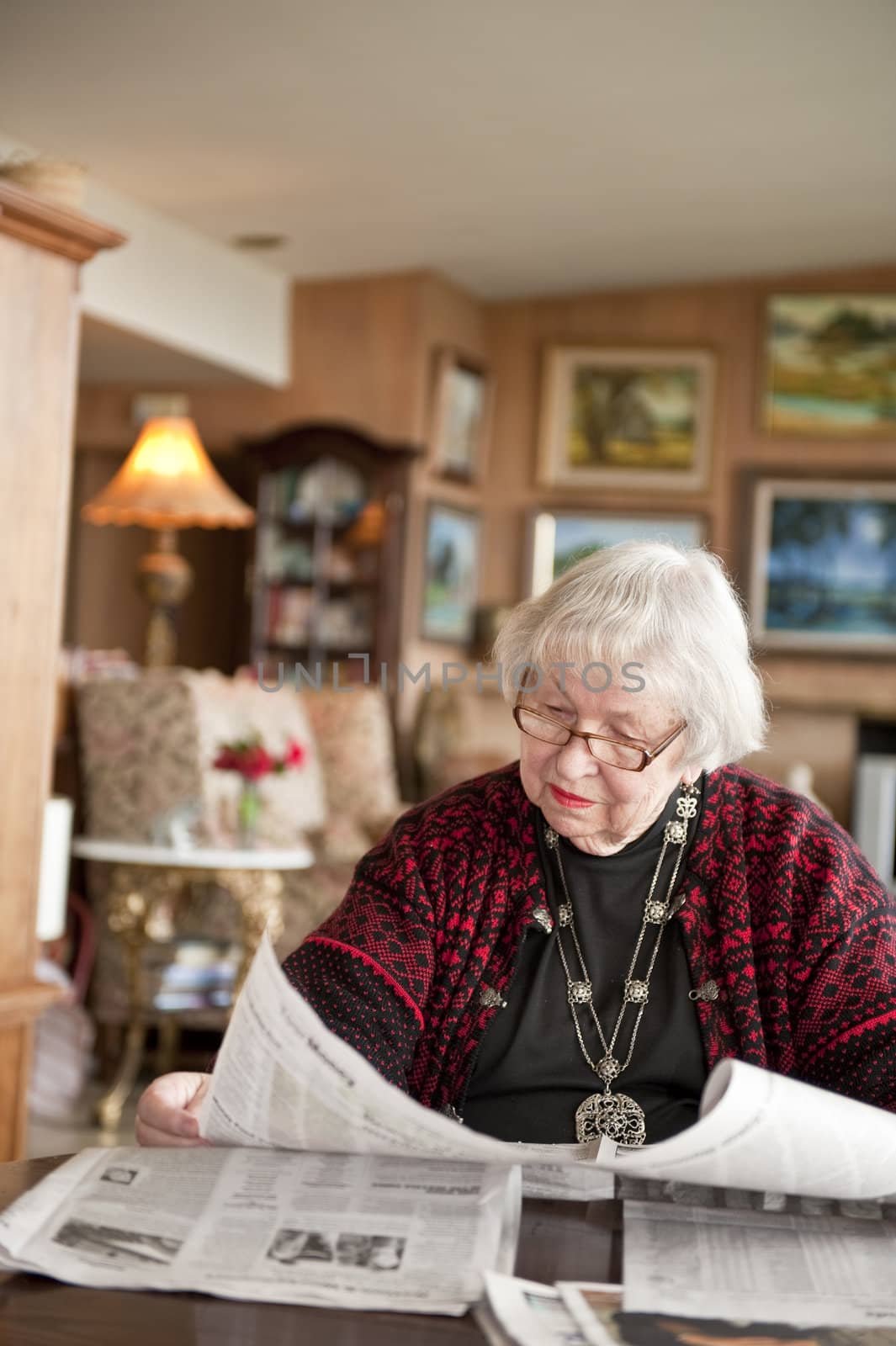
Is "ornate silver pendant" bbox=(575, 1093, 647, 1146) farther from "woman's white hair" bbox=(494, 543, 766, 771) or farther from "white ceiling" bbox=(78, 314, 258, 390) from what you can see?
"white ceiling" bbox=(78, 314, 258, 390)

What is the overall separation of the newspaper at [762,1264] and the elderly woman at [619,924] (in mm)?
348

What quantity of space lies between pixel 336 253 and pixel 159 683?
2887mm

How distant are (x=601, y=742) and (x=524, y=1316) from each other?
0.67 meters

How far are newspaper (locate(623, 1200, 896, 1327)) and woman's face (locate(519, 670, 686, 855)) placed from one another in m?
0.47

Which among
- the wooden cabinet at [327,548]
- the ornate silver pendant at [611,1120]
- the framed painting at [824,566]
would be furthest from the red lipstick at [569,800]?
the framed painting at [824,566]

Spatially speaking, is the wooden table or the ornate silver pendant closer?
the wooden table

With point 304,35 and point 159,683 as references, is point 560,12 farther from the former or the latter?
point 159,683

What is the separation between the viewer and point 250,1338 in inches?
35.0

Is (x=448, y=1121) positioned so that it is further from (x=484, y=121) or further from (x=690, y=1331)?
(x=484, y=121)

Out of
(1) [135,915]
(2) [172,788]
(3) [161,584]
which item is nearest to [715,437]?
(3) [161,584]

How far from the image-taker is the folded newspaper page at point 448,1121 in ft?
3.31

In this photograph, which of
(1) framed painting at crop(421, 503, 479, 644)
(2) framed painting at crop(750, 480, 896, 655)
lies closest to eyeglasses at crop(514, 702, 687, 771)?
(1) framed painting at crop(421, 503, 479, 644)

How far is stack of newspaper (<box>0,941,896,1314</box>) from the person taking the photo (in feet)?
3.18

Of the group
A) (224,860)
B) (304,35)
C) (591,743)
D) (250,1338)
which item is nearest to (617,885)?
(591,743)
